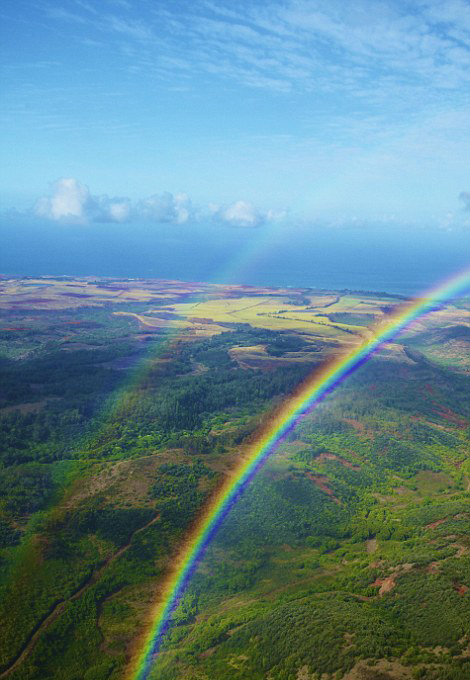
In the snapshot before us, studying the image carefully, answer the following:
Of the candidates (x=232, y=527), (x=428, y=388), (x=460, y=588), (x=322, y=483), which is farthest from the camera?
(x=428, y=388)

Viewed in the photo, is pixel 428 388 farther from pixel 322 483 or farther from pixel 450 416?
pixel 322 483

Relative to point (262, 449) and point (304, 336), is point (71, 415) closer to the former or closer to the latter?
point (262, 449)

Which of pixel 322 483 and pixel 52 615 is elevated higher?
pixel 322 483

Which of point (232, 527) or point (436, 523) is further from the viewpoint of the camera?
point (436, 523)

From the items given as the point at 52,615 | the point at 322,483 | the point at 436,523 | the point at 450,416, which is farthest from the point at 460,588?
the point at 450,416

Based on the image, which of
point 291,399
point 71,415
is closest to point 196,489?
point 71,415

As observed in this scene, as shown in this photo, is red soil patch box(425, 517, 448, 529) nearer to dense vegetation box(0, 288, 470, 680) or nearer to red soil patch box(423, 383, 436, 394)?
dense vegetation box(0, 288, 470, 680)

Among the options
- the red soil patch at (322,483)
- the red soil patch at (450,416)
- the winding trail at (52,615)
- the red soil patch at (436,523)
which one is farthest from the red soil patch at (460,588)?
the red soil patch at (450,416)
